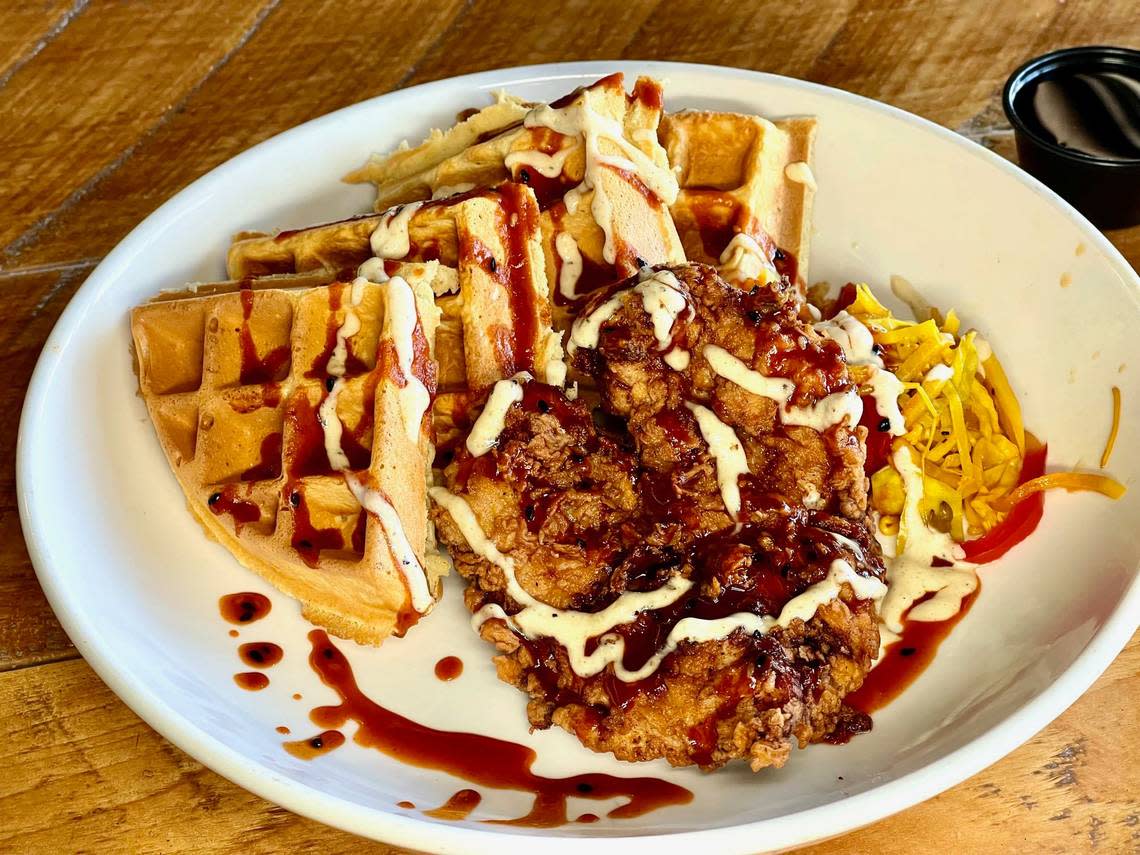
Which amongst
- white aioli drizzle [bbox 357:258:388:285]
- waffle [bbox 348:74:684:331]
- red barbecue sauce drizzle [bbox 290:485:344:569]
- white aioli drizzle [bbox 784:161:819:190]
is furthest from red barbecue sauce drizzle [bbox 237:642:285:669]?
white aioli drizzle [bbox 784:161:819:190]

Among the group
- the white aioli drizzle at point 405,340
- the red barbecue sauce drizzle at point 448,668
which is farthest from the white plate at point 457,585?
the white aioli drizzle at point 405,340

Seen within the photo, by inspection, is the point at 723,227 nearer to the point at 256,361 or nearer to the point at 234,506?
the point at 256,361

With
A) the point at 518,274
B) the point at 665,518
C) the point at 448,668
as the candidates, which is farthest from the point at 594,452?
the point at 448,668

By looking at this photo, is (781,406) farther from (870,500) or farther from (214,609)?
(214,609)

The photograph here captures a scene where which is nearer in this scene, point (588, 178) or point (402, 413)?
point (402, 413)

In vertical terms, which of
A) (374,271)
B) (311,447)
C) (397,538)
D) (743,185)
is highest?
(374,271)

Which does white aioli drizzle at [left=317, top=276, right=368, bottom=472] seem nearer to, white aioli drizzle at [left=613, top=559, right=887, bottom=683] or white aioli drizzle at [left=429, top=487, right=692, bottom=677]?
white aioli drizzle at [left=429, top=487, right=692, bottom=677]
